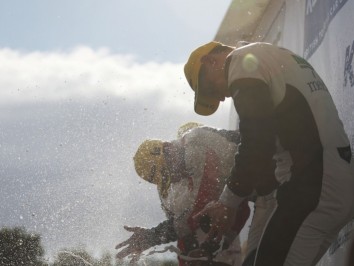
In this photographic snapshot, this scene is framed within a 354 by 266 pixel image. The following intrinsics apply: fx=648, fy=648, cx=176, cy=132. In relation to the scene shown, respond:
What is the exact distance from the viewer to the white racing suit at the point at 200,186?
3656 mm

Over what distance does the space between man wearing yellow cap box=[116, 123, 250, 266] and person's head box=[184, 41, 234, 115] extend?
234 millimetres

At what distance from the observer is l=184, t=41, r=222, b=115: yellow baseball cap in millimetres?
3484

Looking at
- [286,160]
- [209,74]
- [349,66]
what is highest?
[209,74]

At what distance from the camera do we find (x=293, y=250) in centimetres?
261

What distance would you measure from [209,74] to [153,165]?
29.5 inches

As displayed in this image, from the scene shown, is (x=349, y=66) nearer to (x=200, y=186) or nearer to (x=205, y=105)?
(x=205, y=105)

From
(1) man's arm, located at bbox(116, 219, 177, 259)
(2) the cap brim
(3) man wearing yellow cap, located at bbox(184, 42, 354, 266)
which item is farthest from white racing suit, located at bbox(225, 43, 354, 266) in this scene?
(1) man's arm, located at bbox(116, 219, 177, 259)

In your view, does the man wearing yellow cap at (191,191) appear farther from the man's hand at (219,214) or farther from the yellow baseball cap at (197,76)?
the man's hand at (219,214)

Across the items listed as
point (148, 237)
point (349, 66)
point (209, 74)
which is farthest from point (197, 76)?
point (148, 237)

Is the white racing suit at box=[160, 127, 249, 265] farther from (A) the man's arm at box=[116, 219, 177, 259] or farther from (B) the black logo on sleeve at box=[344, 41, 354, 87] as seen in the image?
(B) the black logo on sleeve at box=[344, 41, 354, 87]

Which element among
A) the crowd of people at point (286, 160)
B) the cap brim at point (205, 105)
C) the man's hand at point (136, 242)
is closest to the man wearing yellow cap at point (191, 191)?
the man's hand at point (136, 242)

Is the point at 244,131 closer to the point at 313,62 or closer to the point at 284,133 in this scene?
the point at 284,133

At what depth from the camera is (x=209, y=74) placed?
3.46 m

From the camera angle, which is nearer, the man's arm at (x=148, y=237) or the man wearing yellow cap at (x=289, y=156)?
the man wearing yellow cap at (x=289, y=156)
